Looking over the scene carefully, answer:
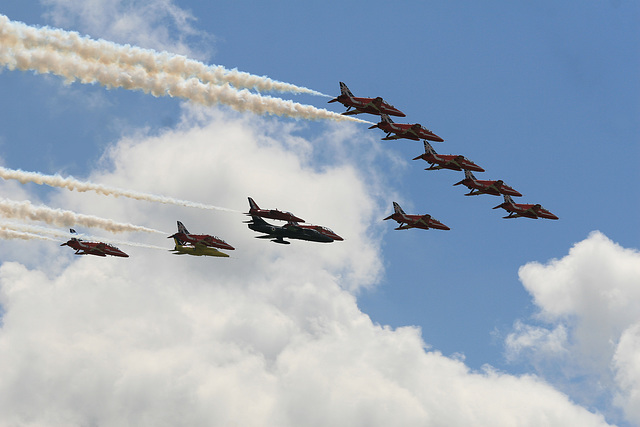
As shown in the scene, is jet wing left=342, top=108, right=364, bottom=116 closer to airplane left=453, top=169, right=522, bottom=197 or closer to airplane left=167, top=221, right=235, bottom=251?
airplane left=453, top=169, right=522, bottom=197

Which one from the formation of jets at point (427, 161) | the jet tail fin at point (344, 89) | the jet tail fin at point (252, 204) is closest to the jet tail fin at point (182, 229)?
the jet tail fin at point (252, 204)

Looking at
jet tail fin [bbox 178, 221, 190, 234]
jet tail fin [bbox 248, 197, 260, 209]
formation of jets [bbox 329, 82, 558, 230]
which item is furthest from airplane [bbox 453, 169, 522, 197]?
jet tail fin [bbox 178, 221, 190, 234]

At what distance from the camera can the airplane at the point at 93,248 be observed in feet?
441

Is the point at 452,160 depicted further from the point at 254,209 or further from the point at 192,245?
the point at 192,245

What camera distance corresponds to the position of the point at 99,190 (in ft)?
356

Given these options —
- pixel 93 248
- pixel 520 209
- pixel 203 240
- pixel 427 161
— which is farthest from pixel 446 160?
pixel 93 248

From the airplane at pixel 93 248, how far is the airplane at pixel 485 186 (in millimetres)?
63041

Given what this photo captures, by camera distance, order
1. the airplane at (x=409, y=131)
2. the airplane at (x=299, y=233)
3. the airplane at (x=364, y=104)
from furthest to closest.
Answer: the airplane at (x=299, y=233)
the airplane at (x=409, y=131)
the airplane at (x=364, y=104)

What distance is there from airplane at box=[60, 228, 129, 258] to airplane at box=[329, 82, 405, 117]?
5775cm

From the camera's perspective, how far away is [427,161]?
360 feet

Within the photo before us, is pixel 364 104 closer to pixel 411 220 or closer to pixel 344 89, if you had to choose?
pixel 344 89

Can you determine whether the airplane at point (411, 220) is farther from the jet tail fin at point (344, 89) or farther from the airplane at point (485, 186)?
the jet tail fin at point (344, 89)

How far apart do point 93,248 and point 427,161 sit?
62006mm

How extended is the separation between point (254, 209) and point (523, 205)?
4130cm
